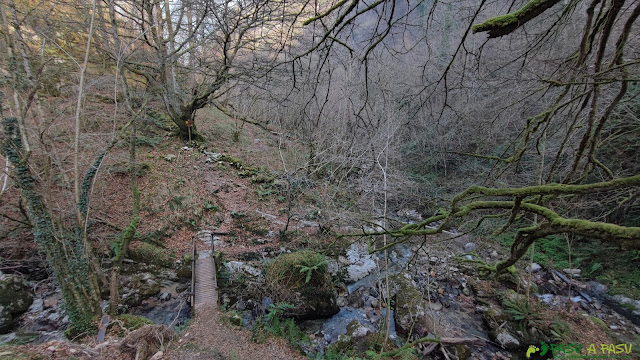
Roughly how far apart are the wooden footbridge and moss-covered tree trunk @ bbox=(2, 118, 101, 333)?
148cm

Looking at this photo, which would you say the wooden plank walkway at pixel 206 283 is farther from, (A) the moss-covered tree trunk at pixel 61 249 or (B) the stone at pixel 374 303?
(B) the stone at pixel 374 303

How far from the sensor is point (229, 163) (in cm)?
1105

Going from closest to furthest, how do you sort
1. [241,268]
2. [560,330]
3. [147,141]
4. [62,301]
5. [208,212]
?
[62,301] < [560,330] < [241,268] < [208,212] < [147,141]

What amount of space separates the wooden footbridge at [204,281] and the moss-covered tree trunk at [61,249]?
58.4 inches

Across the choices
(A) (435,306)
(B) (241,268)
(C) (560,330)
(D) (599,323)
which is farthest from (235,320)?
(D) (599,323)

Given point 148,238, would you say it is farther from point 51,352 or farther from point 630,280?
point 630,280

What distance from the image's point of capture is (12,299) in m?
4.55

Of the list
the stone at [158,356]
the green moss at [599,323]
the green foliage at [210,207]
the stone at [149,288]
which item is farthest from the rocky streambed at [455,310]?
the green foliage at [210,207]

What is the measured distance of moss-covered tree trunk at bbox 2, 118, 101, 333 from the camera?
11.5 feet

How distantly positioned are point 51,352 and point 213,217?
18.8 ft

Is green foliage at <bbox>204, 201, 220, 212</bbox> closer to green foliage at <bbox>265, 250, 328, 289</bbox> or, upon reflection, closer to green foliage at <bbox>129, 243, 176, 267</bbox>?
green foliage at <bbox>129, 243, 176, 267</bbox>

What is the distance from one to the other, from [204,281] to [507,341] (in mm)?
6243

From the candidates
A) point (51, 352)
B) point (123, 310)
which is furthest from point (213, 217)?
point (51, 352)

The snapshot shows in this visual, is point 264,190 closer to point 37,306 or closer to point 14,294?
point 37,306
